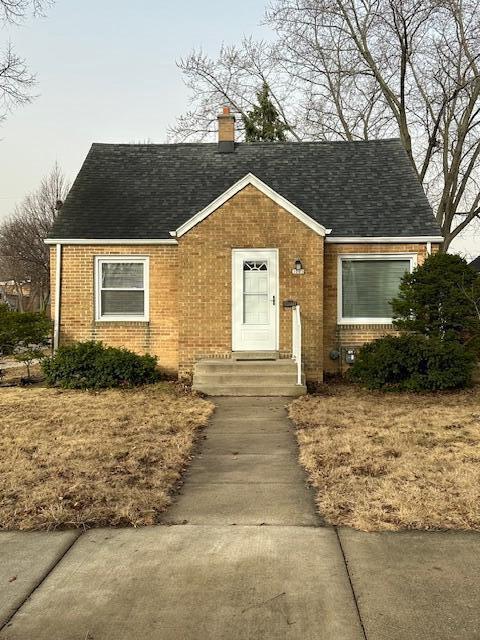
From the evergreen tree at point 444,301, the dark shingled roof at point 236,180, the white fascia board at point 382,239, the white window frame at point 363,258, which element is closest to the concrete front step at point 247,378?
the white window frame at point 363,258

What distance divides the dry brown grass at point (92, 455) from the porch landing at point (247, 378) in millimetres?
581

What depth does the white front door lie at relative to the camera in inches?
451

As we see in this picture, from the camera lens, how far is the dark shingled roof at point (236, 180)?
1247 cm

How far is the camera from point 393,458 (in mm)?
5922

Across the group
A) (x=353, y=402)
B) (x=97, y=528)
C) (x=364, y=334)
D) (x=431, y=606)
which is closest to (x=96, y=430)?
(x=97, y=528)

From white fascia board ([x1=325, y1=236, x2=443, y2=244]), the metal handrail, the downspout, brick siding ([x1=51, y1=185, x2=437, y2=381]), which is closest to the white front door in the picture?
brick siding ([x1=51, y1=185, x2=437, y2=381])

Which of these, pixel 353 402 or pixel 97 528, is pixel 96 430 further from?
pixel 353 402

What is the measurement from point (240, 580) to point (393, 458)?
9.82 feet

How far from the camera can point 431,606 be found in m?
3.09

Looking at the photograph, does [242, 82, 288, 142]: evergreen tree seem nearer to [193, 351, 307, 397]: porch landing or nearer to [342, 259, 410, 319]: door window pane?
[342, 259, 410, 319]: door window pane

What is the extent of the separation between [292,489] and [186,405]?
14.2 ft

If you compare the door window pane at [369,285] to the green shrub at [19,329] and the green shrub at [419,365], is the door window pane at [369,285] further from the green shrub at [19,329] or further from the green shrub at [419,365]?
the green shrub at [19,329]

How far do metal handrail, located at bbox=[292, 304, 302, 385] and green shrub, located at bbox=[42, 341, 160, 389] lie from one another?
3005 millimetres

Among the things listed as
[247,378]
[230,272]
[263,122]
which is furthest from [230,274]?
[263,122]
